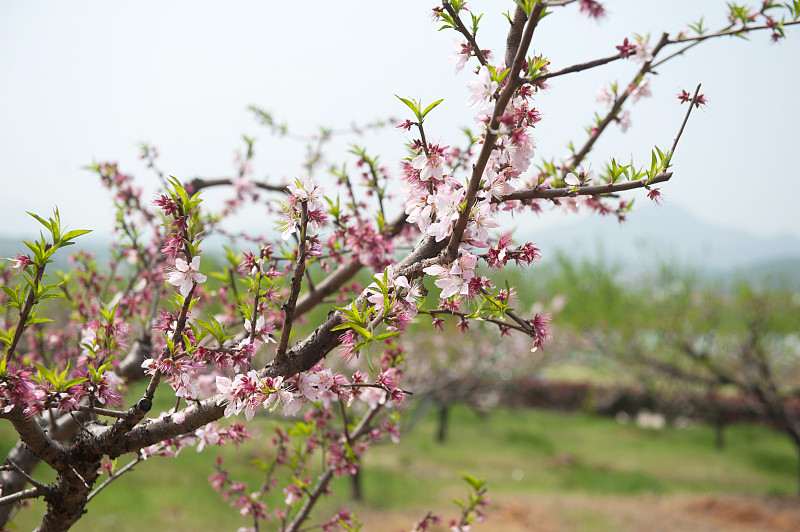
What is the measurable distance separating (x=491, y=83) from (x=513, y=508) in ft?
24.5

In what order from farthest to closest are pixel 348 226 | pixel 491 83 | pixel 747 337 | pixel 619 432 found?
pixel 619 432
pixel 747 337
pixel 348 226
pixel 491 83

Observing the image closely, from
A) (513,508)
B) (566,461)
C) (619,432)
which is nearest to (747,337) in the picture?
(566,461)

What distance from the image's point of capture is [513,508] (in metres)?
7.64

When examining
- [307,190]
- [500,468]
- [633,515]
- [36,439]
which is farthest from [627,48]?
[500,468]

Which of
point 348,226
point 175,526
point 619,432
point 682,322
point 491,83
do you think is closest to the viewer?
point 491,83

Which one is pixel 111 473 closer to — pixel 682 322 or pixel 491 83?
pixel 491 83

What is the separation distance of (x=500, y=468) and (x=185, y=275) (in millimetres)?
11510

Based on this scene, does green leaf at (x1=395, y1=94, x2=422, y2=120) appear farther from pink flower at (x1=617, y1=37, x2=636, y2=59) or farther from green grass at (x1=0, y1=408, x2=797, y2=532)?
green grass at (x1=0, y1=408, x2=797, y2=532)

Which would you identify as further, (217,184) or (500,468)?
(500,468)

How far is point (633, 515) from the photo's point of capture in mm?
8281

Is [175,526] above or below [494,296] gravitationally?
below

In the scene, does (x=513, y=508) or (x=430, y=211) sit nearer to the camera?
(x=430, y=211)

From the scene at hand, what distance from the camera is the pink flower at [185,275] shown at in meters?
1.39

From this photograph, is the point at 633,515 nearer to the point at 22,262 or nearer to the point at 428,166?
the point at 428,166
